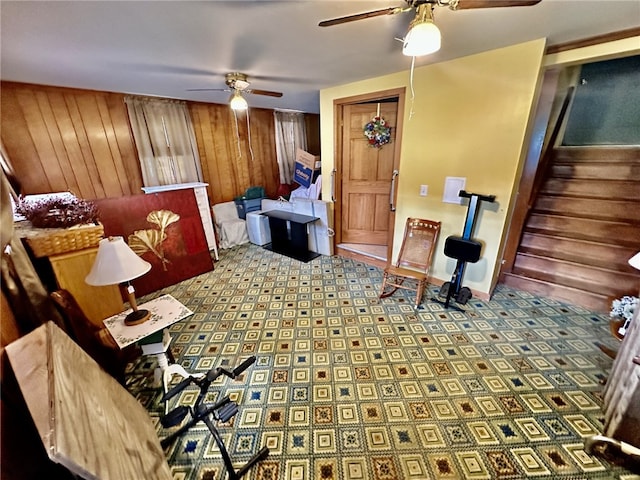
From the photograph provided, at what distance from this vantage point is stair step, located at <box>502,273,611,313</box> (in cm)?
245

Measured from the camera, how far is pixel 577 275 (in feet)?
8.68

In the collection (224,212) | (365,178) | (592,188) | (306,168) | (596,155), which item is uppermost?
(596,155)

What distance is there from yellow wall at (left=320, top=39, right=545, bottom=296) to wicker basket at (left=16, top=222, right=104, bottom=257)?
3095 millimetres

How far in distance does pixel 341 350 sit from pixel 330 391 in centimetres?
40

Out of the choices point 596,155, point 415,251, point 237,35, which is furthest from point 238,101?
point 596,155

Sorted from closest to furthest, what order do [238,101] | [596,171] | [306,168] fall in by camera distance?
[238,101], [596,171], [306,168]

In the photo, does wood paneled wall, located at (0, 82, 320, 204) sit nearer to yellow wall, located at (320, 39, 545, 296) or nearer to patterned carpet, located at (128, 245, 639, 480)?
patterned carpet, located at (128, 245, 639, 480)

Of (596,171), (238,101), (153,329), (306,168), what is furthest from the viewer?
(306,168)

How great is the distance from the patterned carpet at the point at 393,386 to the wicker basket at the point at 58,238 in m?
1.07

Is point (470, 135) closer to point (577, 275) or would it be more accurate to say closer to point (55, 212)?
point (577, 275)

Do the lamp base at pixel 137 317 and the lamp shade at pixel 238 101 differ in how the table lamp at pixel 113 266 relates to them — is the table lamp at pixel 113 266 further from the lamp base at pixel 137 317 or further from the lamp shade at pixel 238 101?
the lamp shade at pixel 238 101

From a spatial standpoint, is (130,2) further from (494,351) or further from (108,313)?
(494,351)

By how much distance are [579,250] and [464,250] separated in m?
1.46

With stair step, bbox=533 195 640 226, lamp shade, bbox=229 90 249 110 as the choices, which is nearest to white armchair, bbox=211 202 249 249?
lamp shade, bbox=229 90 249 110
